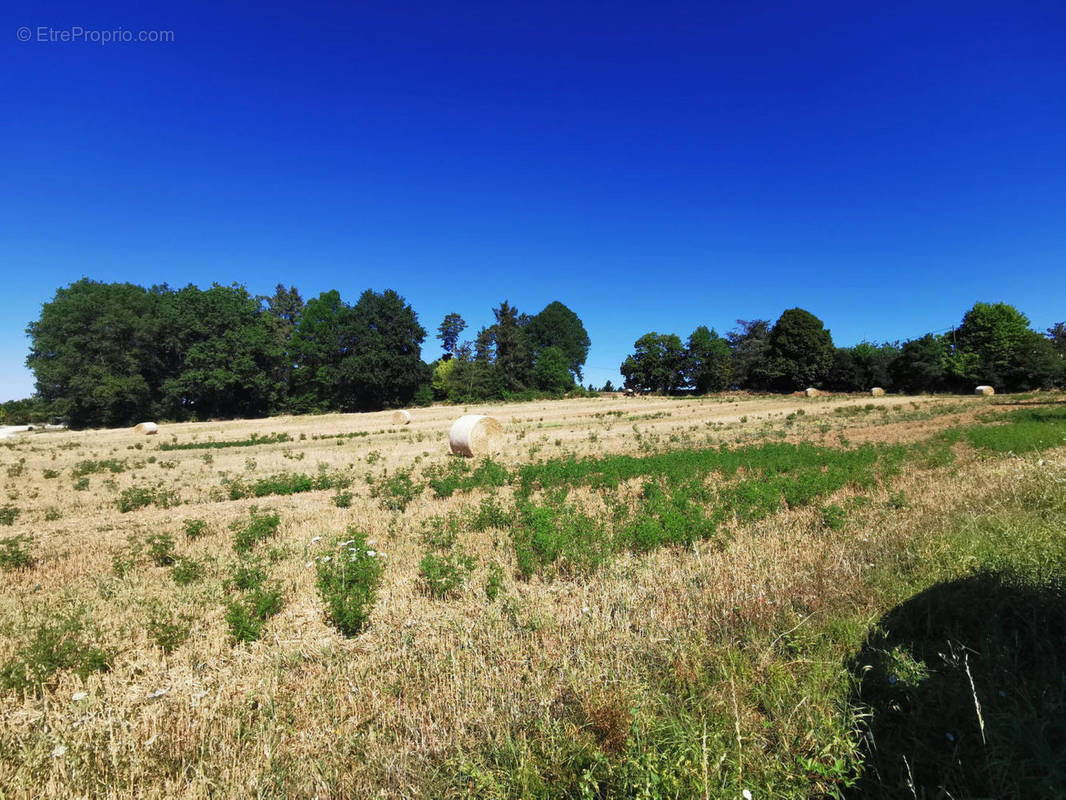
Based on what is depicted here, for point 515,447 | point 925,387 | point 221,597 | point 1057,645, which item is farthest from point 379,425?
point 925,387

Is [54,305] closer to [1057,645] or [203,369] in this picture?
[203,369]

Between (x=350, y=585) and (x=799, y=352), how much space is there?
78396 millimetres

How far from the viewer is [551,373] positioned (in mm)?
81688

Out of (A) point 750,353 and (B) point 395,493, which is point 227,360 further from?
(A) point 750,353

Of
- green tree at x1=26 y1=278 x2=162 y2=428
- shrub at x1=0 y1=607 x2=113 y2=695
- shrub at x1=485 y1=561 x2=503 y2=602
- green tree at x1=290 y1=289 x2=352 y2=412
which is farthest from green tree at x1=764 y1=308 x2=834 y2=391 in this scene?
green tree at x1=26 y1=278 x2=162 y2=428

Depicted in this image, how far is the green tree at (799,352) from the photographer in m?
68.5

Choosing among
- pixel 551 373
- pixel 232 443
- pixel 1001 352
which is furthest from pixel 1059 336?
pixel 232 443

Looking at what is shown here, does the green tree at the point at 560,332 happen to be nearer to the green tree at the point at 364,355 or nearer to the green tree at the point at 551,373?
the green tree at the point at 551,373

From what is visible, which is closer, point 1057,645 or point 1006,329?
point 1057,645

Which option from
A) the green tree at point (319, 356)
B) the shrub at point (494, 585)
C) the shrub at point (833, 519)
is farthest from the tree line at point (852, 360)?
the shrub at point (494, 585)

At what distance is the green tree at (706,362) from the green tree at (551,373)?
78.3ft

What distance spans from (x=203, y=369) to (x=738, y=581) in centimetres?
6941

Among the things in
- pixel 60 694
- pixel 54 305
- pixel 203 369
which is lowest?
pixel 60 694

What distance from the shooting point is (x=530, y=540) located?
768 centimetres
